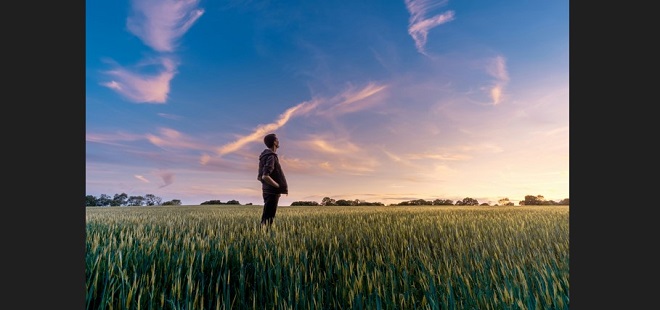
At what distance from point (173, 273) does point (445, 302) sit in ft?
8.07

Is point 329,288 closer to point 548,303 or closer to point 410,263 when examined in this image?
point 410,263

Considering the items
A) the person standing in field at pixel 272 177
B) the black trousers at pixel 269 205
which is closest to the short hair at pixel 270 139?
the person standing in field at pixel 272 177

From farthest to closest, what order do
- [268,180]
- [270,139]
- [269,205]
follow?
[269,205] < [270,139] < [268,180]

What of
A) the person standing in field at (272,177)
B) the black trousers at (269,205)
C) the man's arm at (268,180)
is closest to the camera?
the man's arm at (268,180)

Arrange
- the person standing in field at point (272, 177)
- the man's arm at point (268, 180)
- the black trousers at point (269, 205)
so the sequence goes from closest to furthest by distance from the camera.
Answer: the man's arm at point (268, 180) → the person standing in field at point (272, 177) → the black trousers at point (269, 205)

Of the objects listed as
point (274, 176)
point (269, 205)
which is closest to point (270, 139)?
point (274, 176)

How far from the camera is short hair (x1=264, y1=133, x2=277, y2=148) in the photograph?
637 centimetres

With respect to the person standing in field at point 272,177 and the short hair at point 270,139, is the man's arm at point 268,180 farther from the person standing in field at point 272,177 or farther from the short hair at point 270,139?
the short hair at point 270,139

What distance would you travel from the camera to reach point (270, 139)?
6391mm

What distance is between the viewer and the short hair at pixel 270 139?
20.9ft

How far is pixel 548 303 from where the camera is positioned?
8.24 feet

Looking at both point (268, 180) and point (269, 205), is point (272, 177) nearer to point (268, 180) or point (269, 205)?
point (268, 180)

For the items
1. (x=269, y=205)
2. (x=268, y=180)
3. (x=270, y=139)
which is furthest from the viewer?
(x=269, y=205)

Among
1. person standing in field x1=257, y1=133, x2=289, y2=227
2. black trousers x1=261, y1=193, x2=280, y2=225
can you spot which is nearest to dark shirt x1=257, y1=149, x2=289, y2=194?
person standing in field x1=257, y1=133, x2=289, y2=227
